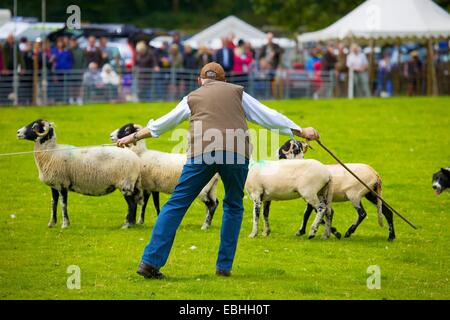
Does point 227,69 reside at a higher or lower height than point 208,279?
higher

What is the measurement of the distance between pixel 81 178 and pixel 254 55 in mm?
20987

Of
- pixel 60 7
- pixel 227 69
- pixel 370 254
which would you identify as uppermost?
pixel 60 7

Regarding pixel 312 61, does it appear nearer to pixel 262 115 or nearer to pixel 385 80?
pixel 385 80

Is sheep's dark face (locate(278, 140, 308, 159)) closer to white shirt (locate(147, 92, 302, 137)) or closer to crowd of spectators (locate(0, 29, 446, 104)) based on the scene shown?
white shirt (locate(147, 92, 302, 137))

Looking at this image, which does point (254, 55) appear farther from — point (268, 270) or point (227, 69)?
point (268, 270)

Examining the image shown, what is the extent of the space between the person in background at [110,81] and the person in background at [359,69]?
8.07 m

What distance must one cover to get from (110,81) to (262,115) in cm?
2149

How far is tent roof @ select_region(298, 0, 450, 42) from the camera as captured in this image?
34.9m

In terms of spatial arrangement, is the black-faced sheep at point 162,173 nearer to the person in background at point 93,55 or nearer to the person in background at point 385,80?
the person in background at point 93,55
